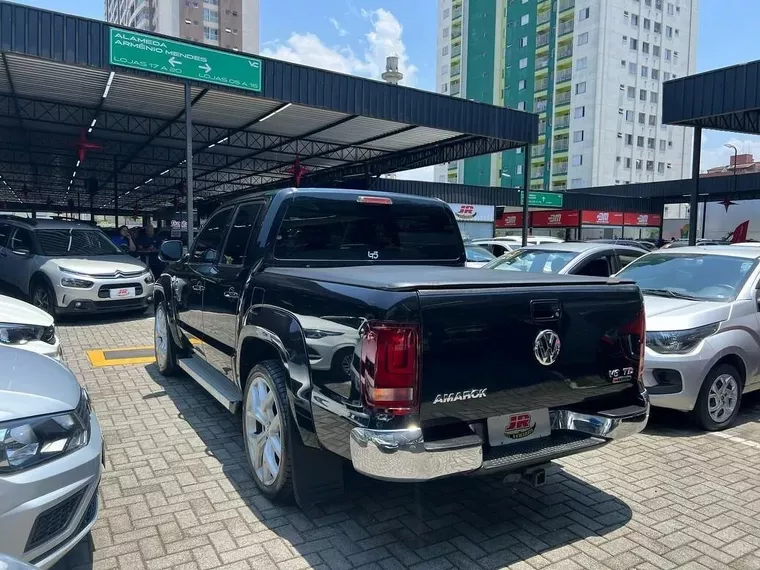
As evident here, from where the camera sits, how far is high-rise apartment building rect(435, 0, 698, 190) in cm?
6580

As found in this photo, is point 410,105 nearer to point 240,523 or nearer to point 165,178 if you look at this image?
point 240,523

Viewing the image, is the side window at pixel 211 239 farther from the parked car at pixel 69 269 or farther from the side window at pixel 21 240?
the side window at pixel 21 240

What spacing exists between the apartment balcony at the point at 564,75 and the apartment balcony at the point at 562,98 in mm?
1595

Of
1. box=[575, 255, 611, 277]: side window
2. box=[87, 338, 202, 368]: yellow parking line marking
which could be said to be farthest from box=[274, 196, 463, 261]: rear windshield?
box=[87, 338, 202, 368]: yellow parking line marking

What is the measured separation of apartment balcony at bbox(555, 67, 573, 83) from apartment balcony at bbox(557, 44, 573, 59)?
5.50ft

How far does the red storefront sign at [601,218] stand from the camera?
3959 centimetres

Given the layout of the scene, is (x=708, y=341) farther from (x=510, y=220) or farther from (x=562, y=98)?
(x=562, y=98)

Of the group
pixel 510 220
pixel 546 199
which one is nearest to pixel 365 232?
pixel 546 199

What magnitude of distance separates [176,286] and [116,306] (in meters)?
5.11

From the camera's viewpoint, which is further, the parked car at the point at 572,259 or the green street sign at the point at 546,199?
the green street sign at the point at 546,199

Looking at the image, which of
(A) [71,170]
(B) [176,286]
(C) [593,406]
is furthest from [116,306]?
(A) [71,170]

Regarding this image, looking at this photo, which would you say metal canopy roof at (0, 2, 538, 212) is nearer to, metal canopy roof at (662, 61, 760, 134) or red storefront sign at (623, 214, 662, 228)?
metal canopy roof at (662, 61, 760, 134)

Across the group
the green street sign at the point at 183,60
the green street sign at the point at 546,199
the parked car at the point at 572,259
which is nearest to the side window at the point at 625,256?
the parked car at the point at 572,259

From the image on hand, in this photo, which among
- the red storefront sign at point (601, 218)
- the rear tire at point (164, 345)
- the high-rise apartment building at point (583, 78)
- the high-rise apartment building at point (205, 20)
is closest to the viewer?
the rear tire at point (164, 345)
